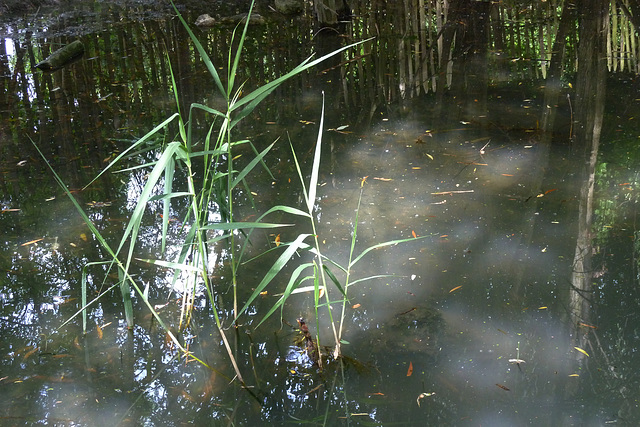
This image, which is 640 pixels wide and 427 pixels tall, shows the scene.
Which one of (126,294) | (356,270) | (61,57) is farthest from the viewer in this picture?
(61,57)

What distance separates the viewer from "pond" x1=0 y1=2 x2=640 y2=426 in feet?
7.27

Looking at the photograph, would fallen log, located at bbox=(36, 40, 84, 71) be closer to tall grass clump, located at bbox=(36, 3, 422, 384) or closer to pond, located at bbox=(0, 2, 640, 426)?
pond, located at bbox=(0, 2, 640, 426)

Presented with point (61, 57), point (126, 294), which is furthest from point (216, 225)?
point (61, 57)

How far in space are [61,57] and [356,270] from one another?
483cm

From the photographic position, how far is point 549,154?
3762 millimetres

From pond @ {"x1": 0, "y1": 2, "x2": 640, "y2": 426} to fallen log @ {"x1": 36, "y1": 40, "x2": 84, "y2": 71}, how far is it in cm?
112

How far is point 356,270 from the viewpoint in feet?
9.42

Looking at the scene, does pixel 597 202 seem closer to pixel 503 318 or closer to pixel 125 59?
pixel 503 318

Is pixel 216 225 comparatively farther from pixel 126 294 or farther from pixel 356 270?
pixel 356 270

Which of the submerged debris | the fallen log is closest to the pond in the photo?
the submerged debris

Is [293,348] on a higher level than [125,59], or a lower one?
lower

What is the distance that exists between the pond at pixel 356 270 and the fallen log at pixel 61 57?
1.12m

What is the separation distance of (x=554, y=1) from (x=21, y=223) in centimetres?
639

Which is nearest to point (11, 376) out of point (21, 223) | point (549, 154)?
point (21, 223)
